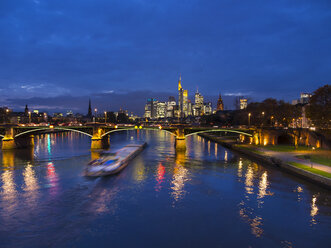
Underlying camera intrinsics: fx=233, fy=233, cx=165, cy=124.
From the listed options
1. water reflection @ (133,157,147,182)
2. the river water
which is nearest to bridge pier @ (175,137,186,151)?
water reflection @ (133,157,147,182)

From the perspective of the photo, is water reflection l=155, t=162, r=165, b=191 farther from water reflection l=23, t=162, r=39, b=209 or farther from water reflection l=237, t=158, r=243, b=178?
water reflection l=23, t=162, r=39, b=209

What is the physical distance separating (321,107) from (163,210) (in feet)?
168

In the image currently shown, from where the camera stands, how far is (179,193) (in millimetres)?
30656

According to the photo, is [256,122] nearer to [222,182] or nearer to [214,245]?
[222,182]

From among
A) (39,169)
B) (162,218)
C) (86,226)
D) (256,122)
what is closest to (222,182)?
(162,218)

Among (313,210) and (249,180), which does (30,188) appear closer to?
(249,180)

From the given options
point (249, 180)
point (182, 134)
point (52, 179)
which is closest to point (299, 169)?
point (249, 180)

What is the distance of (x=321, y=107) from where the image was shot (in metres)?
56.8

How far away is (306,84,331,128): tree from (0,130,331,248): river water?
24354mm

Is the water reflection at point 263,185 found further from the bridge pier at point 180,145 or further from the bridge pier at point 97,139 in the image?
the bridge pier at point 97,139

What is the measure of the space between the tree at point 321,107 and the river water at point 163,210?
79.9 feet

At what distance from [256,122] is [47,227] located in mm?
83232

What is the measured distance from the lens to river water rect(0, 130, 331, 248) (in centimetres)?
1962

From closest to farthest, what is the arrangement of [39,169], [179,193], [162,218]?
[162,218], [179,193], [39,169]
